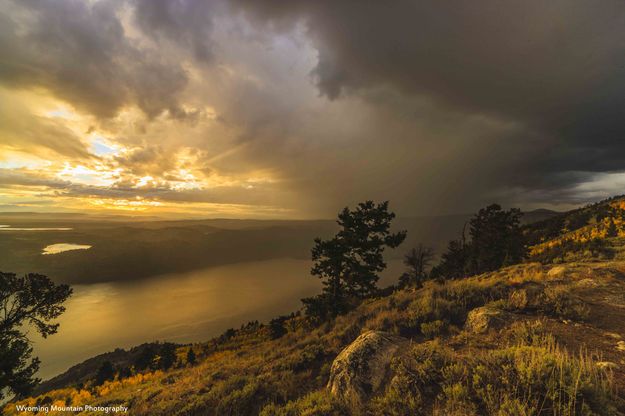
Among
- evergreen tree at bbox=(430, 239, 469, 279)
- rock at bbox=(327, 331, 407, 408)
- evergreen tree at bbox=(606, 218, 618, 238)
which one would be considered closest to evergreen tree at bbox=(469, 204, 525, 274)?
evergreen tree at bbox=(430, 239, 469, 279)

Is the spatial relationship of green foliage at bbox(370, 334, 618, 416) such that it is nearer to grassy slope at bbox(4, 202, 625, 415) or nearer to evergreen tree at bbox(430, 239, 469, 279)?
grassy slope at bbox(4, 202, 625, 415)

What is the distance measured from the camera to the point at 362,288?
20.2 metres

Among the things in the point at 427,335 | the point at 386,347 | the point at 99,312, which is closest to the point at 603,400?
the point at 386,347

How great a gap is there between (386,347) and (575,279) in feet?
37.5

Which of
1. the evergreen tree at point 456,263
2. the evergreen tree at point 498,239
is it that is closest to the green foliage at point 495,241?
the evergreen tree at point 498,239

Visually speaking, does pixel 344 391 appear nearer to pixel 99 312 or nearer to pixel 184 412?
pixel 184 412

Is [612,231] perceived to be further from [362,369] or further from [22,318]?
[22,318]

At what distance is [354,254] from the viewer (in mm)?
20844

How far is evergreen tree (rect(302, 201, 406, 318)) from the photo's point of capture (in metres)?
19.8

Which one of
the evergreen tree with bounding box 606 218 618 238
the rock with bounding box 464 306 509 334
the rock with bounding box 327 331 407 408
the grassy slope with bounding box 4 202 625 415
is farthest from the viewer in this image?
the evergreen tree with bounding box 606 218 618 238

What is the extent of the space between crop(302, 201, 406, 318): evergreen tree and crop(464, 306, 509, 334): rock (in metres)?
11.0

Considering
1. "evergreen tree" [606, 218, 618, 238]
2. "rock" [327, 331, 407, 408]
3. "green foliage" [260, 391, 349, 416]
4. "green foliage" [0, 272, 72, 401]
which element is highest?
"evergreen tree" [606, 218, 618, 238]

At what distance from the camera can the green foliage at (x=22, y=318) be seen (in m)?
13.9

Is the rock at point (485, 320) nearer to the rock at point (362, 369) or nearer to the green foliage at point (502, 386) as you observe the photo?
the green foliage at point (502, 386)
